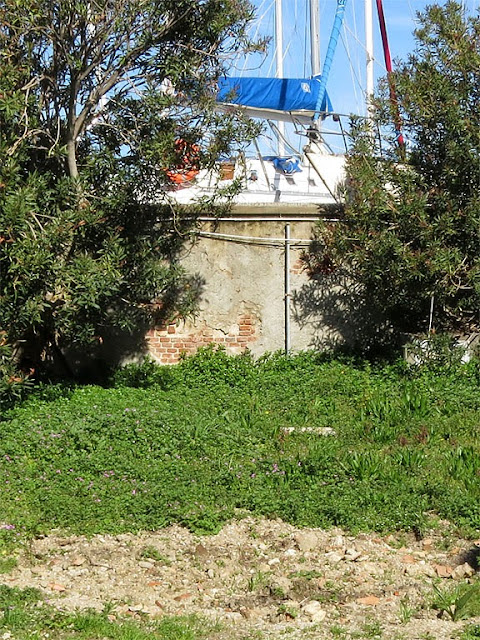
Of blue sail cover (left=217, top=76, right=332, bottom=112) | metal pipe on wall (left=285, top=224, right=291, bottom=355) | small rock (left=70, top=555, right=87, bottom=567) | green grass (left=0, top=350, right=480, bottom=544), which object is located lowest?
small rock (left=70, top=555, right=87, bottom=567)

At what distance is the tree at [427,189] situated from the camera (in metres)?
10.8

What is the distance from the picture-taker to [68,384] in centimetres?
1109

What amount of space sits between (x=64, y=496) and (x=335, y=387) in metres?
4.28

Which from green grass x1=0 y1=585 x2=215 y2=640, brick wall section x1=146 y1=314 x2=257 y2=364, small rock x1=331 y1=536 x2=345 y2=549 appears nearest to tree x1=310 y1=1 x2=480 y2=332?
brick wall section x1=146 y1=314 x2=257 y2=364

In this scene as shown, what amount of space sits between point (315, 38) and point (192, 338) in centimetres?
756

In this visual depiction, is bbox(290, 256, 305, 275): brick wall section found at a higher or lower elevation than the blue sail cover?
lower

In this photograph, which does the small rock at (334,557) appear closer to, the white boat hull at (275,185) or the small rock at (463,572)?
the small rock at (463,572)

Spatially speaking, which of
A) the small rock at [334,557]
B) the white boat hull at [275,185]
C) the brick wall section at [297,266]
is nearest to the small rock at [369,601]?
the small rock at [334,557]

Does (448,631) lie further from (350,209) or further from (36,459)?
(350,209)

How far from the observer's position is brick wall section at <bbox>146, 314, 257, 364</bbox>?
11.9 meters

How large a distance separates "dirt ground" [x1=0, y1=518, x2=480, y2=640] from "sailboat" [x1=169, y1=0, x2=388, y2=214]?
16.0 ft

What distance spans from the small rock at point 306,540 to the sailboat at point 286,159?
4850mm

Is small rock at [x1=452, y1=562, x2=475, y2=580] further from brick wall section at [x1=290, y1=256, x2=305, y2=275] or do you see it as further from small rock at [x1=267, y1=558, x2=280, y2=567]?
brick wall section at [x1=290, y1=256, x2=305, y2=275]

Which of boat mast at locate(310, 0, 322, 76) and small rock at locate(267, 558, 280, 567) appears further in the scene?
boat mast at locate(310, 0, 322, 76)
